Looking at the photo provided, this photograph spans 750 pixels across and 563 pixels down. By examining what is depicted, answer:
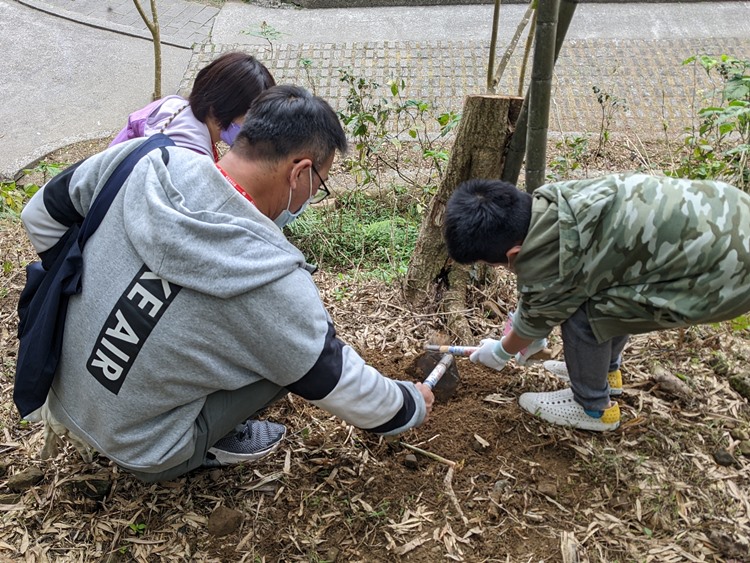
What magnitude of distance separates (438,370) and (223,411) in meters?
0.99

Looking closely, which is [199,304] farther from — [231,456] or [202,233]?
[231,456]

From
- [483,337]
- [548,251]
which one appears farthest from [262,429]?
[548,251]

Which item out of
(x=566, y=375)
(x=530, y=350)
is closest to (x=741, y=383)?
(x=566, y=375)

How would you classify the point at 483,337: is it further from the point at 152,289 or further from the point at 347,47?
the point at 347,47

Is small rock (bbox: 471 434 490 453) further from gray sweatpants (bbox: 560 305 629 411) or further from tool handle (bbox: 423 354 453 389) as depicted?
gray sweatpants (bbox: 560 305 629 411)

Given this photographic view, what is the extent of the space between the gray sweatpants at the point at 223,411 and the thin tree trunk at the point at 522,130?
161 centimetres

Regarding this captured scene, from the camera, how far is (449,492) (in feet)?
8.04

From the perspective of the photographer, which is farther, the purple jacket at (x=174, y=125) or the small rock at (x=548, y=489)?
the purple jacket at (x=174, y=125)

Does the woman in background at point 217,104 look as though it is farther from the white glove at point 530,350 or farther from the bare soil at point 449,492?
the white glove at point 530,350

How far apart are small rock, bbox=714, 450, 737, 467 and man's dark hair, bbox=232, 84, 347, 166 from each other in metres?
2.03

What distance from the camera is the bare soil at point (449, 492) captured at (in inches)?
90.2

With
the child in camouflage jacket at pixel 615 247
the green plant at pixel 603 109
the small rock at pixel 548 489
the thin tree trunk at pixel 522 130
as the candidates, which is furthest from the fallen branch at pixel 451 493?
the green plant at pixel 603 109

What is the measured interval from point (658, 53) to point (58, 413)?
7643 mm

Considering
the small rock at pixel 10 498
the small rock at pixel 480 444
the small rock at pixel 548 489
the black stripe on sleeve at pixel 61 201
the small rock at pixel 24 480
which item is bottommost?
the small rock at pixel 10 498
